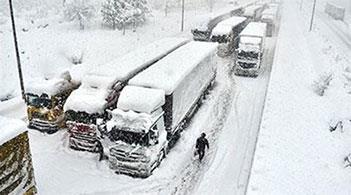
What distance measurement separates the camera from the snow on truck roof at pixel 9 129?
9.77m

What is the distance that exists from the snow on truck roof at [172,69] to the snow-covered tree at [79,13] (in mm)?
23702

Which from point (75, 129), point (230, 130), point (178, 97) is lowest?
point (230, 130)

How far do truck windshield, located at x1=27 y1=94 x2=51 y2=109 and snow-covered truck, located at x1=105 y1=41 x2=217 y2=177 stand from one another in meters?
4.00

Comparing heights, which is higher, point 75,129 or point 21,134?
point 21,134

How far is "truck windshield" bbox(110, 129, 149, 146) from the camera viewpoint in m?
12.8

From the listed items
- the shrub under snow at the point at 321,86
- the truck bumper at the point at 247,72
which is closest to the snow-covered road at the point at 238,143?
the truck bumper at the point at 247,72

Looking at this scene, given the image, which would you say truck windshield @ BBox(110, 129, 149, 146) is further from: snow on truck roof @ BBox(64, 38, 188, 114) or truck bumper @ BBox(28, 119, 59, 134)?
truck bumper @ BBox(28, 119, 59, 134)

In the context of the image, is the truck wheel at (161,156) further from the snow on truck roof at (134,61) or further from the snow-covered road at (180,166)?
the snow on truck roof at (134,61)

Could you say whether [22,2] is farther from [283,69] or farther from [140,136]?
[140,136]

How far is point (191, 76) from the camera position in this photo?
17.0 meters

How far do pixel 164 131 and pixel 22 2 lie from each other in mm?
54663

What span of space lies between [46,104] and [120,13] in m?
26.3

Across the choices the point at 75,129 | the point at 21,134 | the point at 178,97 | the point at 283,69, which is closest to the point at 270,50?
the point at 283,69

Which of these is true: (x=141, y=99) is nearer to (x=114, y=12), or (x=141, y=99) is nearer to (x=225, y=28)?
(x=225, y=28)
